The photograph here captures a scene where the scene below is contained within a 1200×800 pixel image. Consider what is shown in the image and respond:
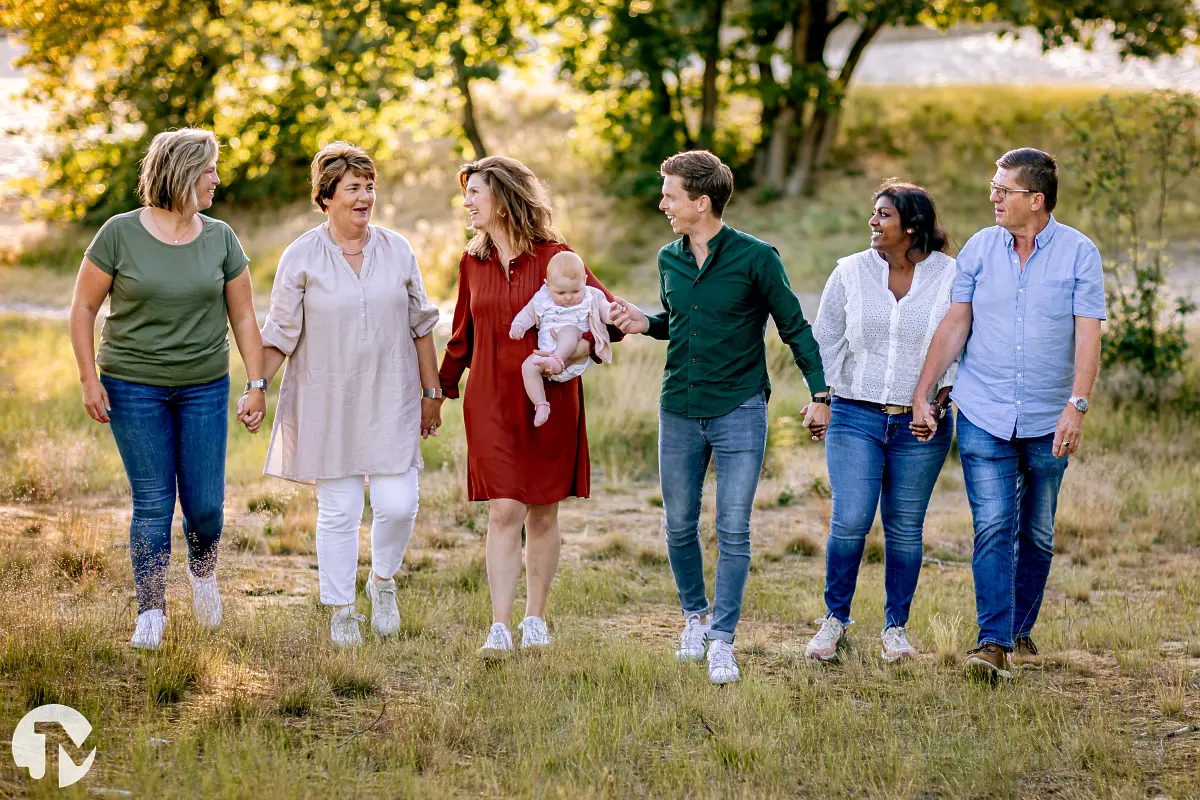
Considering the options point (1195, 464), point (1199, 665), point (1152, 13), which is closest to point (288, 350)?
point (1199, 665)

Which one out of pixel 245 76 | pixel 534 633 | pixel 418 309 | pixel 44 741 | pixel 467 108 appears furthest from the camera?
pixel 245 76

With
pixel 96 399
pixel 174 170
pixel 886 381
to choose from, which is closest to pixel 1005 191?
pixel 886 381

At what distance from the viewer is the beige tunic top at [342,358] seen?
5430 millimetres

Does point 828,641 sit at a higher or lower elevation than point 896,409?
lower

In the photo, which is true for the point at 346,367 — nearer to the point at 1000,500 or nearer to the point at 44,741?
the point at 44,741

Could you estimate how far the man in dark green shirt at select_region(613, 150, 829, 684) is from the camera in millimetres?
5152

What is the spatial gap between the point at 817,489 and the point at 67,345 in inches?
→ 316

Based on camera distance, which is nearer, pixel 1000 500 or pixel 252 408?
pixel 1000 500

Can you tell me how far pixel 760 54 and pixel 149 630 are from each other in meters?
15.6

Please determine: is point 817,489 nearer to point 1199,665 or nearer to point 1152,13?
point 1199,665

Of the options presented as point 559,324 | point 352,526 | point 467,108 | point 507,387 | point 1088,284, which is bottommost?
point 352,526

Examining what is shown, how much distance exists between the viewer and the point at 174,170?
5.10 meters

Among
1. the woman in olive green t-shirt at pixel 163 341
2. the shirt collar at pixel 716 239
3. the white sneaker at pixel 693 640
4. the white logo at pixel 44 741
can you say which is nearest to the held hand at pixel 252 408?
the woman in olive green t-shirt at pixel 163 341

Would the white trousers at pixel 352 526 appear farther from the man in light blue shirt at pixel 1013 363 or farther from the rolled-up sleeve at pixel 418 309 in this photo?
the man in light blue shirt at pixel 1013 363
